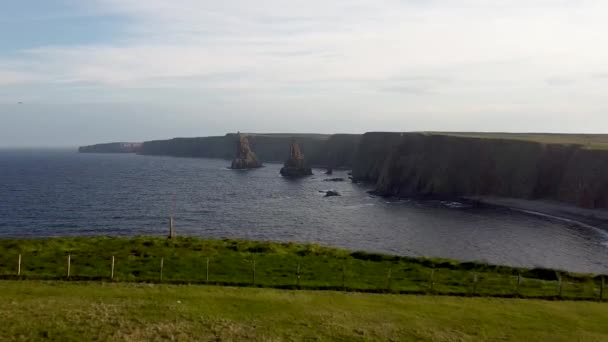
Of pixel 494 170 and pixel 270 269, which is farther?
pixel 494 170

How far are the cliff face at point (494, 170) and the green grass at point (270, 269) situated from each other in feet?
260

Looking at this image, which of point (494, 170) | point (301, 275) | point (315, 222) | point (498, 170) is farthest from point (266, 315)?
point (494, 170)

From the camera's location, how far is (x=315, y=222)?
89875mm

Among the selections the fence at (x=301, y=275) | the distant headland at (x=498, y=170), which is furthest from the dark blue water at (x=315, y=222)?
the fence at (x=301, y=275)

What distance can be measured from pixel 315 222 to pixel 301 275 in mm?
57276

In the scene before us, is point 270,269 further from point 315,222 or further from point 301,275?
point 315,222

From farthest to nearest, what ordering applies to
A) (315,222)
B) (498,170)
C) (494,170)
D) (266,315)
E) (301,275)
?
(494,170) < (498,170) < (315,222) < (301,275) < (266,315)

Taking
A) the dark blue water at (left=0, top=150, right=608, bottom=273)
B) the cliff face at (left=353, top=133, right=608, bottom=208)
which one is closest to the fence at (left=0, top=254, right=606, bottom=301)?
the dark blue water at (left=0, top=150, right=608, bottom=273)

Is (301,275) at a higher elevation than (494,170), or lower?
lower

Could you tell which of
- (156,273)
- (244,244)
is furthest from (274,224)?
(156,273)

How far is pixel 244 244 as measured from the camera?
43312 mm

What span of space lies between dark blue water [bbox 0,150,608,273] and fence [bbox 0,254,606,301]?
30116mm

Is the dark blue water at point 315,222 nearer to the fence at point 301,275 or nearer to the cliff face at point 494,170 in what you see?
the cliff face at point 494,170

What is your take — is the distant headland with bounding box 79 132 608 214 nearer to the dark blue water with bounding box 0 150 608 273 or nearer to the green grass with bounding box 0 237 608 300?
the dark blue water with bounding box 0 150 608 273
